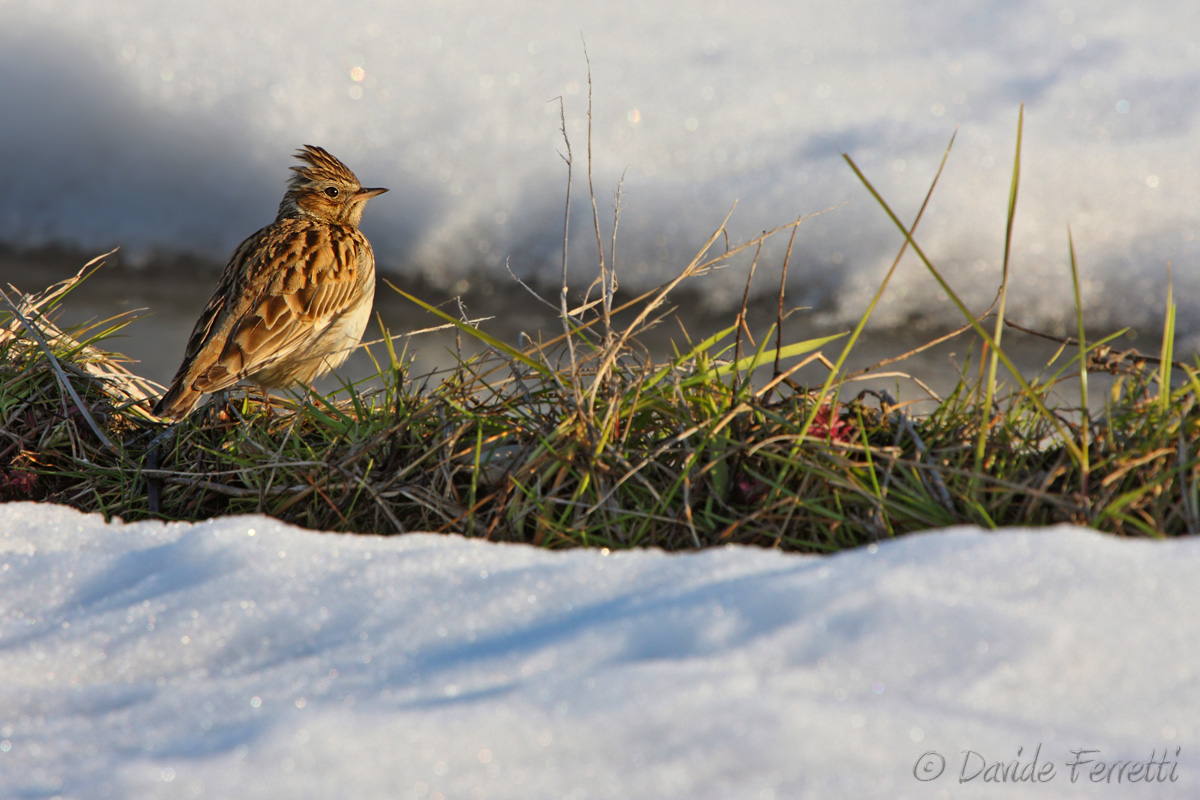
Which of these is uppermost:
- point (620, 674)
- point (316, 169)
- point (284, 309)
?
point (316, 169)

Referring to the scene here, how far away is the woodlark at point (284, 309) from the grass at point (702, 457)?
52.3 inches

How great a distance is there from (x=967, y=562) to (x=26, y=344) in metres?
4.46

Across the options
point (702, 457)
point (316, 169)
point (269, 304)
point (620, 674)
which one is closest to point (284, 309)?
point (269, 304)

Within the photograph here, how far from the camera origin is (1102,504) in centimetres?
222

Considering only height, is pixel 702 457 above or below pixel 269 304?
below

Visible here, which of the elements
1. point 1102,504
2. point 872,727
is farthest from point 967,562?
point 1102,504

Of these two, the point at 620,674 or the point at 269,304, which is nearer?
the point at 620,674

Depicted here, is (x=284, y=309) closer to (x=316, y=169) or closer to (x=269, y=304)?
(x=269, y=304)

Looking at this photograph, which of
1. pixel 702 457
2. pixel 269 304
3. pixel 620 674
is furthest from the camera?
pixel 269 304

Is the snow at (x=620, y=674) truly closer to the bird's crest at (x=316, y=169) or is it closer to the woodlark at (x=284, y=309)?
the woodlark at (x=284, y=309)

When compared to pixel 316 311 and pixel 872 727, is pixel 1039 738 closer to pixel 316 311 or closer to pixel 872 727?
pixel 872 727

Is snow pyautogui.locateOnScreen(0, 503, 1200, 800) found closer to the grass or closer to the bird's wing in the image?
the grass

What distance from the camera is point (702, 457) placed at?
8.66 feet

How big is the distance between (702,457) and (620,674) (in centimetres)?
125
